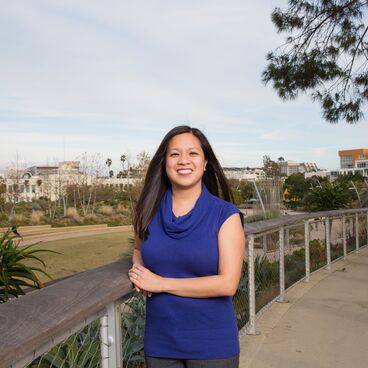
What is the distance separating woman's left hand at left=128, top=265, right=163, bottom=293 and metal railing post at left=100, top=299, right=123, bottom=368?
19 cm

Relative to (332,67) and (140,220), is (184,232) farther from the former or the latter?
(332,67)

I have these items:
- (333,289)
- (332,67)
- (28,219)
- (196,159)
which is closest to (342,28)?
(332,67)

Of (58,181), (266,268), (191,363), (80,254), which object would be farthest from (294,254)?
(58,181)

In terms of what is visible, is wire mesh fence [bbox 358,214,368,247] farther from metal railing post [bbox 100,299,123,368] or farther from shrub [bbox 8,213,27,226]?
shrub [bbox 8,213,27,226]

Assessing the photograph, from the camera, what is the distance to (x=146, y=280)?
204 cm

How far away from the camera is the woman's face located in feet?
7.16

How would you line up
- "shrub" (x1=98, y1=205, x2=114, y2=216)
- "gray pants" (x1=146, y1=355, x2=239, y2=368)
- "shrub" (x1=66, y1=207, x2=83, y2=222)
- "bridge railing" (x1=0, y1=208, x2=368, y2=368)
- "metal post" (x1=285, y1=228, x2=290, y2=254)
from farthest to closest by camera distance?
"shrub" (x1=98, y1=205, x2=114, y2=216), "shrub" (x1=66, y1=207, x2=83, y2=222), "metal post" (x1=285, y1=228, x2=290, y2=254), "gray pants" (x1=146, y1=355, x2=239, y2=368), "bridge railing" (x1=0, y1=208, x2=368, y2=368)

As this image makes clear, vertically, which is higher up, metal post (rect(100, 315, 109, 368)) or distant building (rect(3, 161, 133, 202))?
distant building (rect(3, 161, 133, 202))

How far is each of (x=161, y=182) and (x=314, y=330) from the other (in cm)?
312

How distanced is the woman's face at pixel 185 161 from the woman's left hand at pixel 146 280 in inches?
15.7

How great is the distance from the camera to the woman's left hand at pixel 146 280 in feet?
6.57

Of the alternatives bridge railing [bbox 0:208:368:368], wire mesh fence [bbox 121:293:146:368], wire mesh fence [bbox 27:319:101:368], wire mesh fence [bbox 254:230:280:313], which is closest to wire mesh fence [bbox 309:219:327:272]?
wire mesh fence [bbox 254:230:280:313]

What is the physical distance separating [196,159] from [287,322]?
3386 millimetres

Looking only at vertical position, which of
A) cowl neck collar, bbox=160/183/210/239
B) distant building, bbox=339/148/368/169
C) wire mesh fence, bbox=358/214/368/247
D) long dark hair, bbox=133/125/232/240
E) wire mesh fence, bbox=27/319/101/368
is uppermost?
distant building, bbox=339/148/368/169
